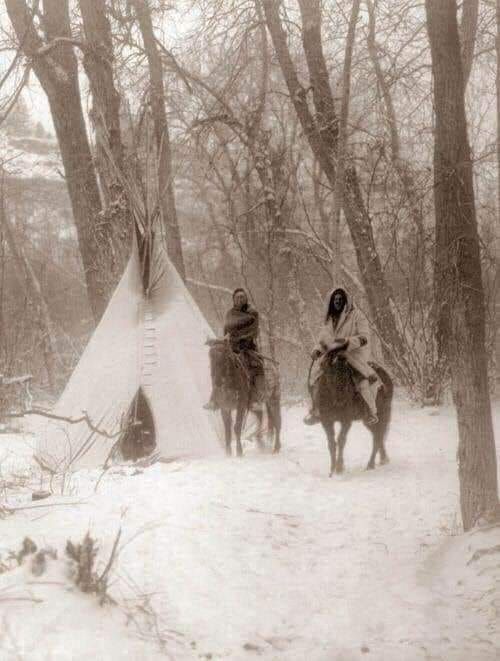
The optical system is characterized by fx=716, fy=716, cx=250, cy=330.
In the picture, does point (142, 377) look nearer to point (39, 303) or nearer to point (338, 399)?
point (338, 399)

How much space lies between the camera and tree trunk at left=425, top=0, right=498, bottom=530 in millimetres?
4910

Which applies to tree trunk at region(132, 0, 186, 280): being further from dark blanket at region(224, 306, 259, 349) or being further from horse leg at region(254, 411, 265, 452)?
horse leg at region(254, 411, 265, 452)

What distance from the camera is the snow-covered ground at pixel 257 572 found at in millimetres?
3123

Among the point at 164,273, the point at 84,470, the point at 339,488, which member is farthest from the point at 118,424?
the point at 339,488

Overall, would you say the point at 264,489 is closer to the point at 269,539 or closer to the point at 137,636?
the point at 269,539

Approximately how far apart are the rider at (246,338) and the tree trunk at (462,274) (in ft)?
12.1

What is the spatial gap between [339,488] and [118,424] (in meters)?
2.82

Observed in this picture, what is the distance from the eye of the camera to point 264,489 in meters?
6.57

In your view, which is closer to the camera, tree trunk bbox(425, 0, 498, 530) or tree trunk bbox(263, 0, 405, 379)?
tree trunk bbox(425, 0, 498, 530)

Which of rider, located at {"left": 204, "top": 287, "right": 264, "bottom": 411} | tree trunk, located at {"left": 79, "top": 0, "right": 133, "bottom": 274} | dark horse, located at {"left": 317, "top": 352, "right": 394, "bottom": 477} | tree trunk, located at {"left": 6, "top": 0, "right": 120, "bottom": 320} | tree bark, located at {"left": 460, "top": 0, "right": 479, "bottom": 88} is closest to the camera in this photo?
dark horse, located at {"left": 317, "top": 352, "right": 394, "bottom": 477}

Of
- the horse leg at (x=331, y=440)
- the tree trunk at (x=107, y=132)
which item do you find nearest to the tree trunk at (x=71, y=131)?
the tree trunk at (x=107, y=132)

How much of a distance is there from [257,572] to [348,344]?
11.1 ft

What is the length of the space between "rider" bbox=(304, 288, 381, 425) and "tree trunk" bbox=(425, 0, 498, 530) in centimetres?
234

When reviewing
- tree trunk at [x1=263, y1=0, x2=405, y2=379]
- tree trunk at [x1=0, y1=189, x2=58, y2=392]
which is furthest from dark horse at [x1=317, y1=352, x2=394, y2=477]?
tree trunk at [x1=0, y1=189, x2=58, y2=392]
